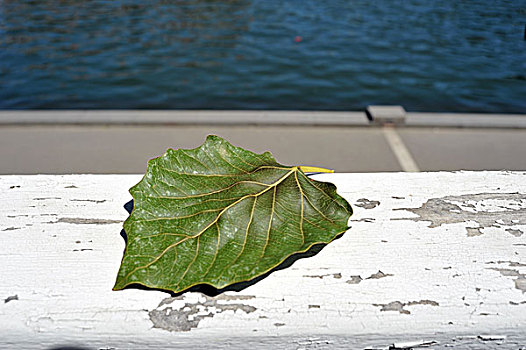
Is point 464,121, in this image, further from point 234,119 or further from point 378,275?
point 378,275

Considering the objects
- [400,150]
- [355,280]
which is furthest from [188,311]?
[400,150]

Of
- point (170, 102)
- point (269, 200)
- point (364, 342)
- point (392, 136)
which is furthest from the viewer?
point (170, 102)

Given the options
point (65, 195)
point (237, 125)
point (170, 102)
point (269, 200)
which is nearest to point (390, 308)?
point (269, 200)

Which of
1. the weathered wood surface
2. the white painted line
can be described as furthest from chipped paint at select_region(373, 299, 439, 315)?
the white painted line

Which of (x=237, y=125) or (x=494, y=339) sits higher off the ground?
(x=494, y=339)

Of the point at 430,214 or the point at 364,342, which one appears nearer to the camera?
the point at 364,342

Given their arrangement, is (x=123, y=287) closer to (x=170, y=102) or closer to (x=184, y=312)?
(x=184, y=312)

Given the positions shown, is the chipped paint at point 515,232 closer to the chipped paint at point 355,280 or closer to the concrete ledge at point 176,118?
the chipped paint at point 355,280

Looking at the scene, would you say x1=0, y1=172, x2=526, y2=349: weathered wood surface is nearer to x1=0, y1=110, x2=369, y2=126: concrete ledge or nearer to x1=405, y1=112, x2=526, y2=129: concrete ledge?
x1=0, y1=110, x2=369, y2=126: concrete ledge
